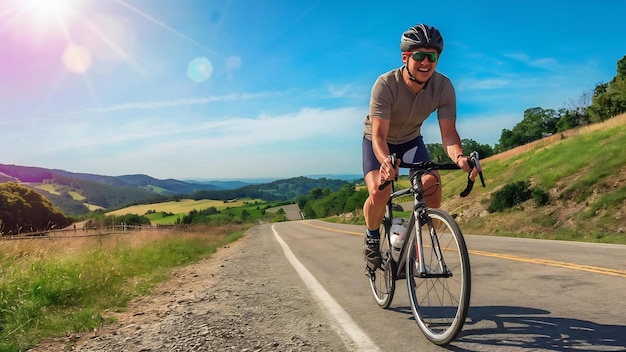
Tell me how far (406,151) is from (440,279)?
172cm

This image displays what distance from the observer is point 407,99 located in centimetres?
416

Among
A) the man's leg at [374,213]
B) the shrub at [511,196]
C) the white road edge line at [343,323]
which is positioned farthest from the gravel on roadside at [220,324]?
the shrub at [511,196]

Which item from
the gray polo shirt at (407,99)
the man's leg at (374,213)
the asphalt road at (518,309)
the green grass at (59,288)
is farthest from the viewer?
the green grass at (59,288)

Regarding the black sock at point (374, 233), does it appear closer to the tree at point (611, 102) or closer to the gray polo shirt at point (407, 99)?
the gray polo shirt at point (407, 99)

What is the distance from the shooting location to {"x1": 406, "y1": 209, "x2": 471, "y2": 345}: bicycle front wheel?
2938 mm

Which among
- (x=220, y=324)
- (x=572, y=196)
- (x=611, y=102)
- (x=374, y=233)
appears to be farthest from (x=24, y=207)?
(x=611, y=102)

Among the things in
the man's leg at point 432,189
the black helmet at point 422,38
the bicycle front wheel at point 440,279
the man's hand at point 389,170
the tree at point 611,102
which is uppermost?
the tree at point 611,102

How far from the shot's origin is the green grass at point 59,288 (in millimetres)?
5136

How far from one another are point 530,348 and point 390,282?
60.4 inches

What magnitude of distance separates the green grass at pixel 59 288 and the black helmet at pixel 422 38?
15.8 feet

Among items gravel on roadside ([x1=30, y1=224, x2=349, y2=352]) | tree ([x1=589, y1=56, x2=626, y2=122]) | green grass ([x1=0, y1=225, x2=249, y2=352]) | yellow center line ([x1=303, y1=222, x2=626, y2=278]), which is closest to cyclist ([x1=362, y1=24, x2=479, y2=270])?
gravel on roadside ([x1=30, y1=224, x2=349, y2=352])

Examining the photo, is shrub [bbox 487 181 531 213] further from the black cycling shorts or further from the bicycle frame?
the bicycle frame

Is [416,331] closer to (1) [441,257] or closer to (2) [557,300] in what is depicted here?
(1) [441,257]

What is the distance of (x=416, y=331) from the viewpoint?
3699mm
